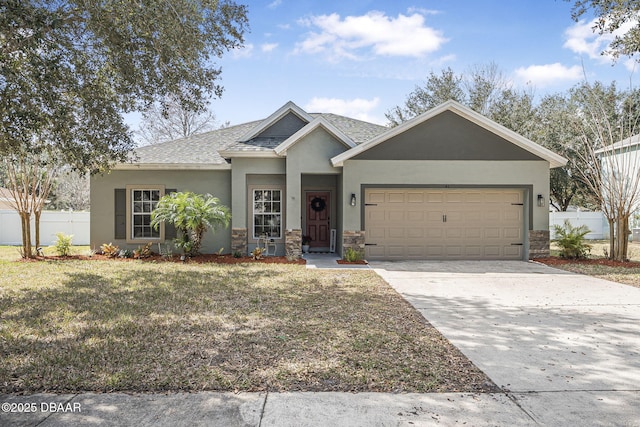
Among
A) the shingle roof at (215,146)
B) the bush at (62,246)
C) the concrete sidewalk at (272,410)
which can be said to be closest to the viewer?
the concrete sidewalk at (272,410)

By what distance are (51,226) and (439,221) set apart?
15.7m

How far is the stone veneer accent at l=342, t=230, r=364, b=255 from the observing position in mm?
12281

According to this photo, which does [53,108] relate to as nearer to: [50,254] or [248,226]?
[248,226]

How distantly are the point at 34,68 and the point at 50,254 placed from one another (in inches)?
372

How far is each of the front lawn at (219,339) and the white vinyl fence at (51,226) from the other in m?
9.36

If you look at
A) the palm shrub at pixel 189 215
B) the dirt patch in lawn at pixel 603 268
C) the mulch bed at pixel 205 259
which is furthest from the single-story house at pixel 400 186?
the palm shrub at pixel 189 215

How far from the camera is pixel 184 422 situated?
309cm

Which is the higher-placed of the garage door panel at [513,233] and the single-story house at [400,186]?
the single-story house at [400,186]

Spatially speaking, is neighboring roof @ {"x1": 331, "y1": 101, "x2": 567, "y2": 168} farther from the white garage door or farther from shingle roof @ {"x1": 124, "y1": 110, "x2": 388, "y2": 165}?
shingle roof @ {"x1": 124, "y1": 110, "x2": 388, "y2": 165}

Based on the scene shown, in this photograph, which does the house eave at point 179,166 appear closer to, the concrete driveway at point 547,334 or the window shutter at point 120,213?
the window shutter at point 120,213

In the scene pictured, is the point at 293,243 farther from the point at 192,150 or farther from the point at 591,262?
the point at 591,262

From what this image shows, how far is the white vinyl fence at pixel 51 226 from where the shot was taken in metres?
17.3

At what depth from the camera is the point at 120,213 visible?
1356cm

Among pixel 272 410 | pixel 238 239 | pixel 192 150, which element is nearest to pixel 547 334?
pixel 272 410
